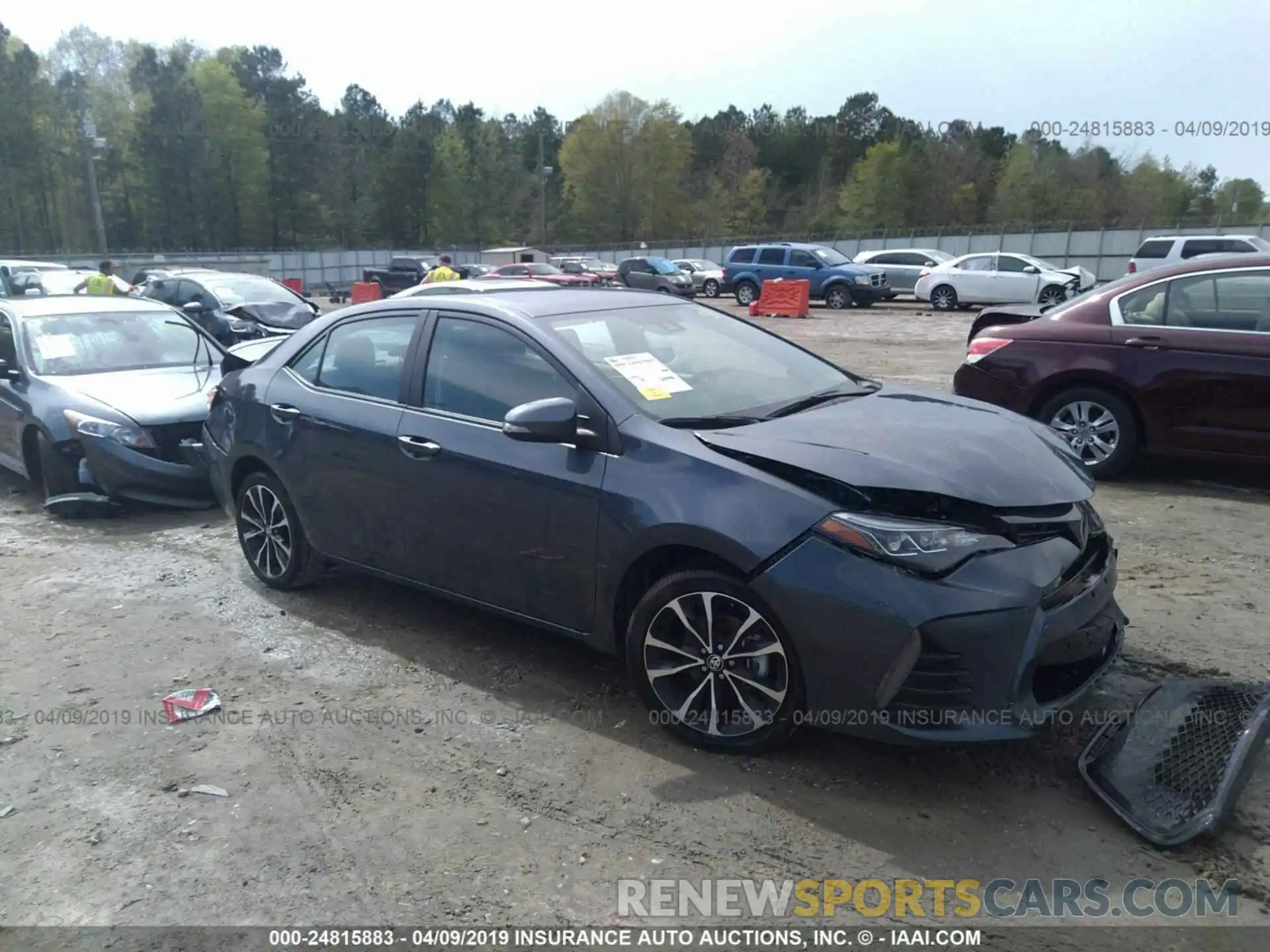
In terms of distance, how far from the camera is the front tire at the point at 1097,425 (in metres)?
6.95

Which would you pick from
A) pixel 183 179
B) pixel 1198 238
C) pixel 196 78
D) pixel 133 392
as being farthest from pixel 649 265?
pixel 196 78

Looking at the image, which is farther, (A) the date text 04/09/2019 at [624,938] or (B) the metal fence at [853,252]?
(B) the metal fence at [853,252]

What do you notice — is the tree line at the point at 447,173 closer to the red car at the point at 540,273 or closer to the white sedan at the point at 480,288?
the red car at the point at 540,273

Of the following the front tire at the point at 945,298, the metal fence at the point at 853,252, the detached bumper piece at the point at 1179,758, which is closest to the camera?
the detached bumper piece at the point at 1179,758

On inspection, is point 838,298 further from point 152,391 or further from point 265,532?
point 265,532

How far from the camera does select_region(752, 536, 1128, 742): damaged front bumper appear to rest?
306 cm

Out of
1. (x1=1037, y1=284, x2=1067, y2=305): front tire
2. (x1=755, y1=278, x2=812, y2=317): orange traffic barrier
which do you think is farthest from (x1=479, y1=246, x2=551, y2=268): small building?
(x1=1037, y1=284, x2=1067, y2=305): front tire

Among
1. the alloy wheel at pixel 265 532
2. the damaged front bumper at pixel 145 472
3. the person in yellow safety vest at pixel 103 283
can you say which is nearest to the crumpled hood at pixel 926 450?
the alloy wheel at pixel 265 532

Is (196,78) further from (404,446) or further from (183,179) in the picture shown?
(404,446)

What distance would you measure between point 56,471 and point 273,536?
9.49ft

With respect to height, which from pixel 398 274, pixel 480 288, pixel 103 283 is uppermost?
pixel 480 288

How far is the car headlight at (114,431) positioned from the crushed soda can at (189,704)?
330 centimetres

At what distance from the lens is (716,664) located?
349cm

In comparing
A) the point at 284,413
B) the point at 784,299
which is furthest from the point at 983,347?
the point at 784,299
